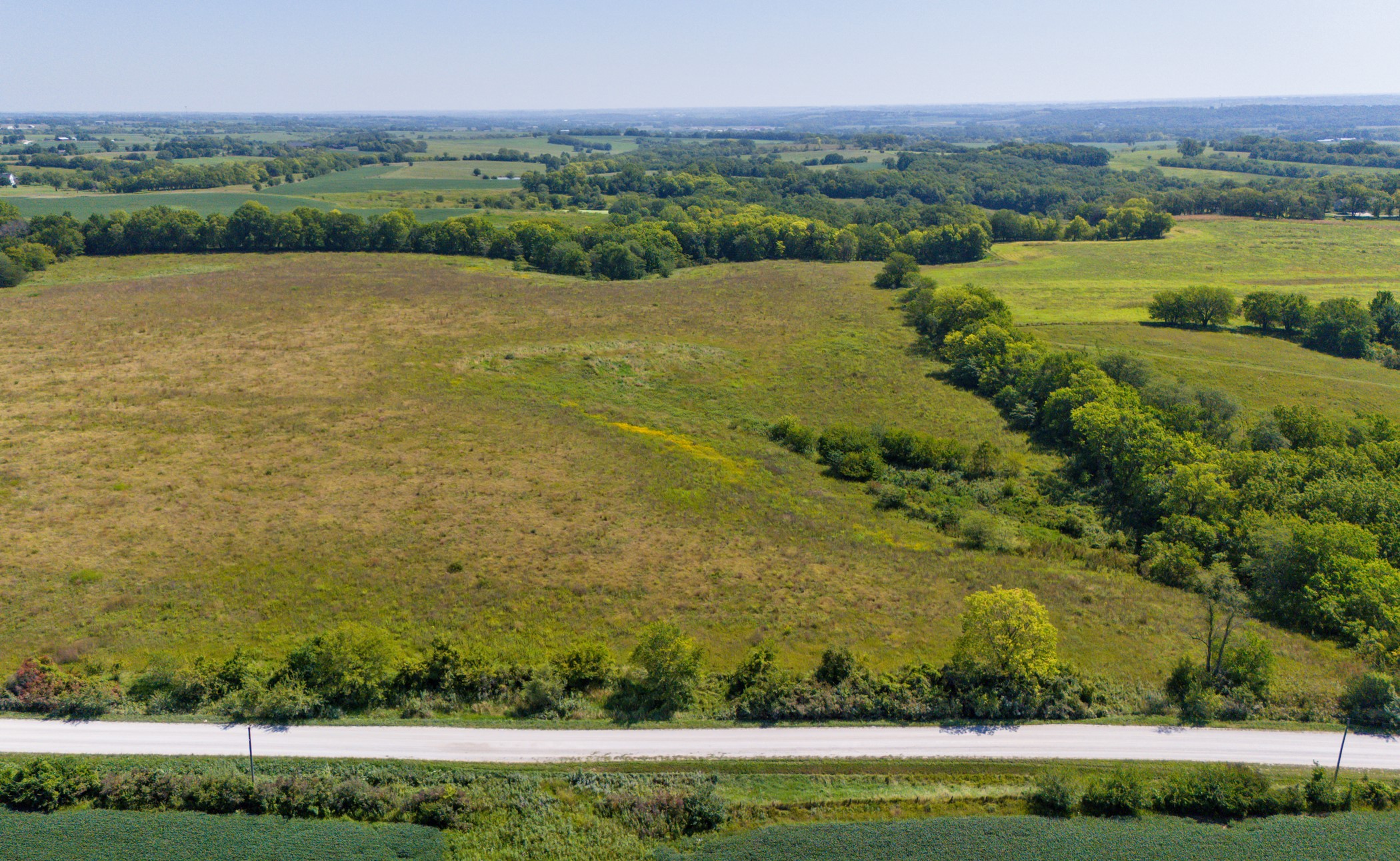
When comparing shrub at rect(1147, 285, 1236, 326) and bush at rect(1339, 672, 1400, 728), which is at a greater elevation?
shrub at rect(1147, 285, 1236, 326)

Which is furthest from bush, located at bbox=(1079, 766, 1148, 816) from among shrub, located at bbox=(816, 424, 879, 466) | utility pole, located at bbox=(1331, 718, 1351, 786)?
shrub, located at bbox=(816, 424, 879, 466)

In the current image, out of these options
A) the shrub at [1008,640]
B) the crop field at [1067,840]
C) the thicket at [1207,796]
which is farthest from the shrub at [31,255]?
the thicket at [1207,796]

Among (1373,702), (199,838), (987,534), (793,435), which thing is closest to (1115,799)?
(1373,702)

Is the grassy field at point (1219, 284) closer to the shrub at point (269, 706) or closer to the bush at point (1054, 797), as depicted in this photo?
the bush at point (1054, 797)

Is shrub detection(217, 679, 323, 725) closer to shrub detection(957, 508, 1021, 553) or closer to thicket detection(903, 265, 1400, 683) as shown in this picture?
shrub detection(957, 508, 1021, 553)

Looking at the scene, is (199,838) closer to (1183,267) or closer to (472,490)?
(472,490)

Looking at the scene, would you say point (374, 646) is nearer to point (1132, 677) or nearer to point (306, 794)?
point (306, 794)
